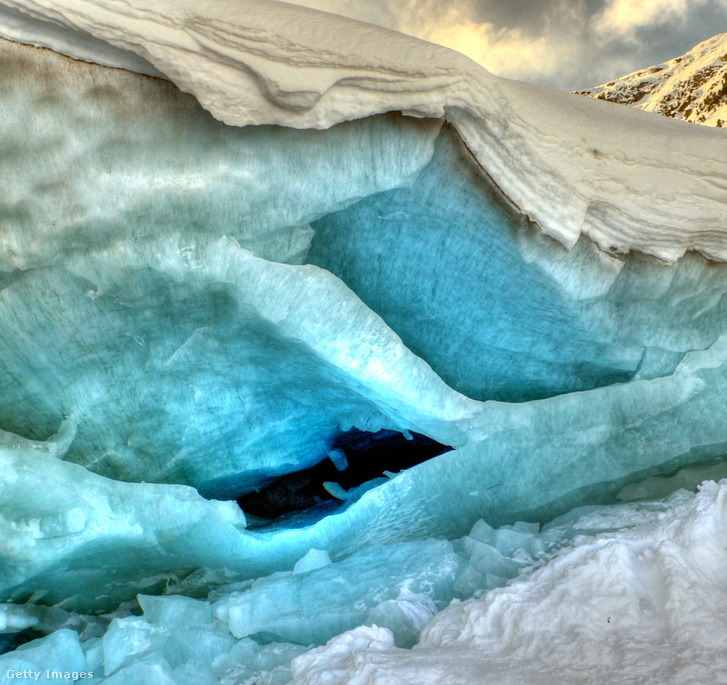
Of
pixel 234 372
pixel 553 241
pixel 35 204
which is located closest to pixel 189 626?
pixel 234 372

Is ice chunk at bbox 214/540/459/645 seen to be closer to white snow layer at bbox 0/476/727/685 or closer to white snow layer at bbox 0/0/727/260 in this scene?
white snow layer at bbox 0/476/727/685

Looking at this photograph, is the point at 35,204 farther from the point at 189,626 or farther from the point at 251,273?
the point at 189,626

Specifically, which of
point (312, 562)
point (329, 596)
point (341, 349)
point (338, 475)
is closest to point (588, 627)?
point (329, 596)

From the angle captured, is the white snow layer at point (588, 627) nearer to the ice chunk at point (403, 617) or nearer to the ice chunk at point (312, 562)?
the ice chunk at point (403, 617)

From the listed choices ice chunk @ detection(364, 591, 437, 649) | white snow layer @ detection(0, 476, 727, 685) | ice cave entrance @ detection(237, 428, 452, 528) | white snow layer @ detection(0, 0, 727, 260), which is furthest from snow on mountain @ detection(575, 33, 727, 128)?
ice chunk @ detection(364, 591, 437, 649)

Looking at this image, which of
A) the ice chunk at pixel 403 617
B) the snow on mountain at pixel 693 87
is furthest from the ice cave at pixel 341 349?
the snow on mountain at pixel 693 87

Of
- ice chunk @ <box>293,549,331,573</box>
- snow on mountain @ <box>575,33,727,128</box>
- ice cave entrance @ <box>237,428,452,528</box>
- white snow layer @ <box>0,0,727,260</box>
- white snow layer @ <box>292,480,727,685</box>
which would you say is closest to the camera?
white snow layer @ <box>292,480,727,685</box>

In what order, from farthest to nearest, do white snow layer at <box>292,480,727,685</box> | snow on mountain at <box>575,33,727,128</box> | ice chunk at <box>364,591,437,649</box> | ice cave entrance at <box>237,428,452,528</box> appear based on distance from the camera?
snow on mountain at <box>575,33,727,128</box> < ice cave entrance at <box>237,428,452,528</box> < ice chunk at <box>364,591,437,649</box> < white snow layer at <box>292,480,727,685</box>
